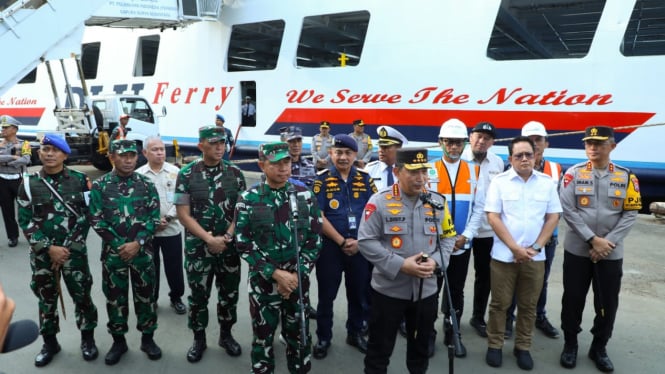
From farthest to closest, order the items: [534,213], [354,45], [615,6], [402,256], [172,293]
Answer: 1. [354,45]
2. [615,6]
3. [172,293]
4. [534,213]
5. [402,256]

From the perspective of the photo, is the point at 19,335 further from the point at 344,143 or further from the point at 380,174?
the point at 380,174

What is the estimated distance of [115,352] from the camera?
3.55 metres

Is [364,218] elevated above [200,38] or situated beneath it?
situated beneath

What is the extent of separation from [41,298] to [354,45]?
7.15 m

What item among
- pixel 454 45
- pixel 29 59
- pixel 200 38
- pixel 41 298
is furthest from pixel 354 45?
pixel 41 298

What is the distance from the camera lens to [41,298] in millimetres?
3473

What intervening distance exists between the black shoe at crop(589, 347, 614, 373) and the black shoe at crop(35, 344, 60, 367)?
4.01m

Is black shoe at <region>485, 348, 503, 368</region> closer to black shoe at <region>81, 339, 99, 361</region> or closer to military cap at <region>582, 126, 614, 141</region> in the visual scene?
military cap at <region>582, 126, 614, 141</region>

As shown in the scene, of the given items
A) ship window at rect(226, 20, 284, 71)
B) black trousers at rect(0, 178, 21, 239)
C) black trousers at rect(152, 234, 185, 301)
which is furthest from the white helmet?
ship window at rect(226, 20, 284, 71)

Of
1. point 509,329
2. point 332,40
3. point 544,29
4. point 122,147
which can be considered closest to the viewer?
point 122,147

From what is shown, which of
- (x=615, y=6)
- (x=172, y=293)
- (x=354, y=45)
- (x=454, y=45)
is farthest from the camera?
(x=354, y=45)

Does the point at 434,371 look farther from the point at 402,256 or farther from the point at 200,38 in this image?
the point at 200,38

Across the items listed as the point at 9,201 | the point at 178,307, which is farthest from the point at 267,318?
the point at 9,201

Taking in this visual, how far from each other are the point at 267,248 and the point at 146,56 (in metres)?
11.5
